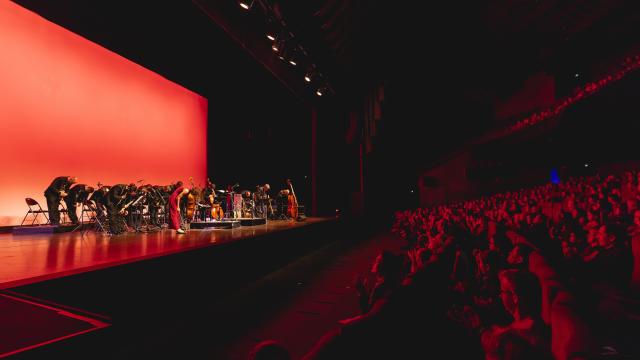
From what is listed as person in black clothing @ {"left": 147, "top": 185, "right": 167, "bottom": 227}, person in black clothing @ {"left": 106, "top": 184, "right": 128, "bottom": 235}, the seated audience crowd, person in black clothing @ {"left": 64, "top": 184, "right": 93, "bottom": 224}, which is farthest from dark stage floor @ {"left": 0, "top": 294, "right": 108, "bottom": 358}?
person in black clothing @ {"left": 147, "top": 185, "right": 167, "bottom": 227}

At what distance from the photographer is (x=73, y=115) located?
7301mm

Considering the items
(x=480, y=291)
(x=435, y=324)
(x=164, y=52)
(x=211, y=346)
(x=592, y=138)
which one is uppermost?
(x=164, y=52)

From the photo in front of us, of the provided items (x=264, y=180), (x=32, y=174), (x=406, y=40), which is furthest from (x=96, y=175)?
(x=406, y=40)

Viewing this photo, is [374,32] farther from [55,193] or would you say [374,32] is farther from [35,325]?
[55,193]

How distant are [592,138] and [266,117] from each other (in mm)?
10113

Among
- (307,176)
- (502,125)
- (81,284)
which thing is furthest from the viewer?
(502,125)

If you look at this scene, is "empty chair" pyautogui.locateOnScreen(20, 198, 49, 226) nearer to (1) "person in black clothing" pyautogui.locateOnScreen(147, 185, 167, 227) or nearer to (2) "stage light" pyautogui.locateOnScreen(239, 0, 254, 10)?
(1) "person in black clothing" pyautogui.locateOnScreen(147, 185, 167, 227)

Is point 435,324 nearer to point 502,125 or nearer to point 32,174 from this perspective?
point 32,174

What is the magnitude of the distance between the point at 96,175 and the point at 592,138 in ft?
44.8

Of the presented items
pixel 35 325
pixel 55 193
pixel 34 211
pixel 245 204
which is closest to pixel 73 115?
pixel 55 193

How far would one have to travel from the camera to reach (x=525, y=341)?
35.1 inches

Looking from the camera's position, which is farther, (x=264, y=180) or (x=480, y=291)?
(x=264, y=180)

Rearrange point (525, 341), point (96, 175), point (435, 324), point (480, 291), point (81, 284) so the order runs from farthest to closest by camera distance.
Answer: point (96, 175) → point (480, 291) → point (81, 284) → point (435, 324) → point (525, 341)

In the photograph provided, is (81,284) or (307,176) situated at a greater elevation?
(307,176)
